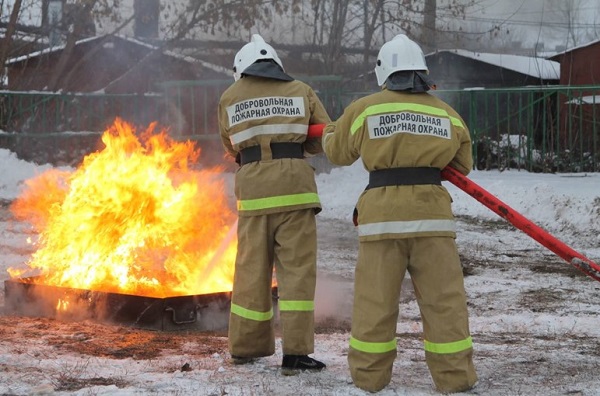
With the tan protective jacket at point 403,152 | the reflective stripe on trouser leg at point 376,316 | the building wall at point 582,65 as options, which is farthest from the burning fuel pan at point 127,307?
the building wall at point 582,65

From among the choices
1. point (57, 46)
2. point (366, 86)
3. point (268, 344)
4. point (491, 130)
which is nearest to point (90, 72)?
point (57, 46)

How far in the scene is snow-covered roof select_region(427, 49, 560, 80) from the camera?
2584 centimetres

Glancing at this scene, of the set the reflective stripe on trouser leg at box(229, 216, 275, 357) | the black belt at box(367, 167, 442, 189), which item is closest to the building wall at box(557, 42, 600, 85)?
the reflective stripe on trouser leg at box(229, 216, 275, 357)

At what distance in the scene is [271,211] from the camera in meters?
5.36

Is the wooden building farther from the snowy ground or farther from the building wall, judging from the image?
the snowy ground

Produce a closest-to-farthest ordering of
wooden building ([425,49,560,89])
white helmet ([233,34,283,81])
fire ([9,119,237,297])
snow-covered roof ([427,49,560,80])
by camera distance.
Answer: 1. white helmet ([233,34,283,81])
2. fire ([9,119,237,297])
3. snow-covered roof ([427,49,560,80])
4. wooden building ([425,49,560,89])

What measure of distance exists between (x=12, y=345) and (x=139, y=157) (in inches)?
84.5

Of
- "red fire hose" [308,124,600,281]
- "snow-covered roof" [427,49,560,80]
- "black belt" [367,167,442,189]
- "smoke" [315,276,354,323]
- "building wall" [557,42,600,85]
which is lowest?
"smoke" [315,276,354,323]

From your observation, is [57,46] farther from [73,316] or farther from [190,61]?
[73,316]

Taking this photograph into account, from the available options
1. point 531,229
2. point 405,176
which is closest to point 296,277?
point 405,176

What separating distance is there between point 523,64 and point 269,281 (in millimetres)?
23535

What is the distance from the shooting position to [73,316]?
6.90 m

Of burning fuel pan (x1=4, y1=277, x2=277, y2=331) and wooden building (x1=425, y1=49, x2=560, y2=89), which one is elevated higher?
wooden building (x1=425, y1=49, x2=560, y2=89)

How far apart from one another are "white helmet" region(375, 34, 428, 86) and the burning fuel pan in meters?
2.54
